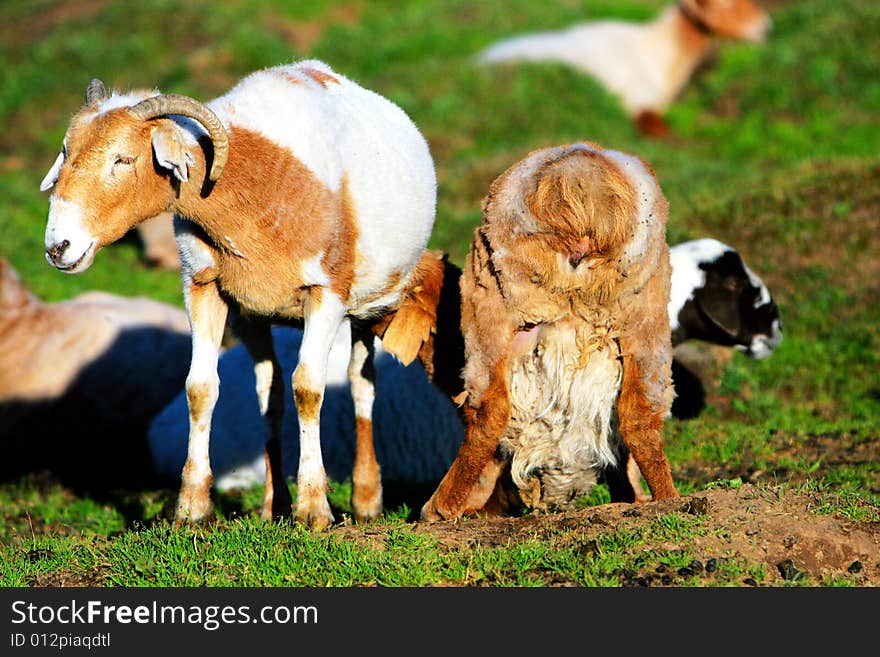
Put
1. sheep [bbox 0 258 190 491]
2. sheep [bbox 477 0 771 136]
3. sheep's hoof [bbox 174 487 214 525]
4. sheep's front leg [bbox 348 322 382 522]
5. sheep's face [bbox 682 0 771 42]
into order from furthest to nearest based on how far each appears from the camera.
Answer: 1. sheep's face [bbox 682 0 771 42]
2. sheep [bbox 477 0 771 136]
3. sheep [bbox 0 258 190 491]
4. sheep's front leg [bbox 348 322 382 522]
5. sheep's hoof [bbox 174 487 214 525]

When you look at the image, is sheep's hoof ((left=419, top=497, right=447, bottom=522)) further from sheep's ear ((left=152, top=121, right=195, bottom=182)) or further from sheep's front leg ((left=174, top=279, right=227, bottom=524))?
sheep's ear ((left=152, top=121, right=195, bottom=182))

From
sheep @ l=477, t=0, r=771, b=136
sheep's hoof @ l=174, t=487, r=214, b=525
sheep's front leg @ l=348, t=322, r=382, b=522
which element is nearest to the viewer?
sheep's hoof @ l=174, t=487, r=214, b=525

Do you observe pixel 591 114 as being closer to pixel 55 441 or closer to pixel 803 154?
pixel 803 154

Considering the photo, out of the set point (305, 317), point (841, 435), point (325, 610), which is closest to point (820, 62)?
point (841, 435)

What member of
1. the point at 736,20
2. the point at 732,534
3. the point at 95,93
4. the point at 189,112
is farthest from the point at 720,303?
the point at 736,20

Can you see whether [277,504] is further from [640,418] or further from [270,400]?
[640,418]

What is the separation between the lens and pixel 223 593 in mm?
4645

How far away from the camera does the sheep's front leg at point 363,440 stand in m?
6.77

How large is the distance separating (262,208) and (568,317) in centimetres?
Result: 152

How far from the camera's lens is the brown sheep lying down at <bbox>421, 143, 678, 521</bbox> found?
5.60 metres

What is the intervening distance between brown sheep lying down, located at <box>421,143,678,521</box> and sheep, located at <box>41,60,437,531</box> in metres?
0.55

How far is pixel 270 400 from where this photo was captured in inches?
259

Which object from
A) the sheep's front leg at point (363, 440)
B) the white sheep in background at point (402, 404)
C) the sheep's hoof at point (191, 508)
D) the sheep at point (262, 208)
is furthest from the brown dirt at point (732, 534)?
the white sheep in background at point (402, 404)

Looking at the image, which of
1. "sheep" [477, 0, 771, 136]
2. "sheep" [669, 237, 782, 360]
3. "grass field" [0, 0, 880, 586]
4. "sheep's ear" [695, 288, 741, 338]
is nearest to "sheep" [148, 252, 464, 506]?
"grass field" [0, 0, 880, 586]
